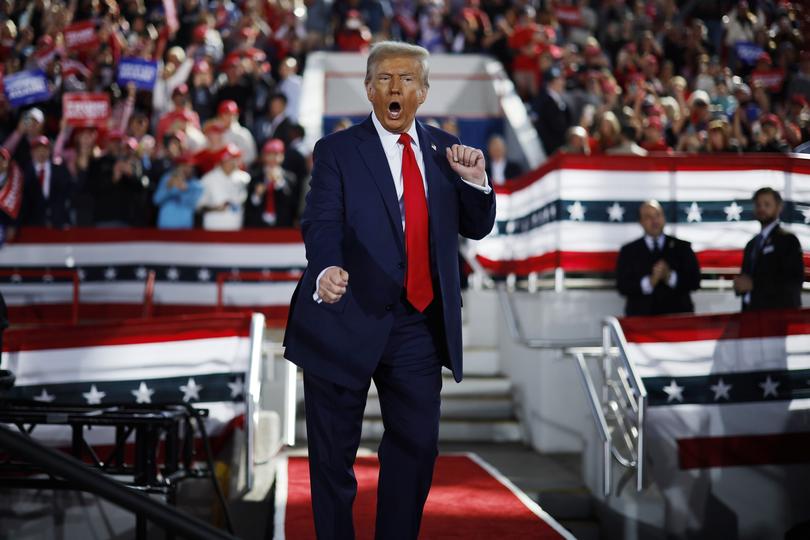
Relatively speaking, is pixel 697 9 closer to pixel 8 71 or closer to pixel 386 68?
pixel 8 71

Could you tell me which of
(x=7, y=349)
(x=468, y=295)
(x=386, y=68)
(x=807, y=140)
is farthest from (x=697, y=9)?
(x=386, y=68)

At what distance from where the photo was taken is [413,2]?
1906 centimetres

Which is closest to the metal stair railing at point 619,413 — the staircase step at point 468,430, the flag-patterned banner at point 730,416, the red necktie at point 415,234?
the flag-patterned banner at point 730,416

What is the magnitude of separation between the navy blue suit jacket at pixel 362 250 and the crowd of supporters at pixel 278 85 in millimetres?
4411

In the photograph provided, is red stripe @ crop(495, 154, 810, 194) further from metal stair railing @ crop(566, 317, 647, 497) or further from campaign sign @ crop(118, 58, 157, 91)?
campaign sign @ crop(118, 58, 157, 91)

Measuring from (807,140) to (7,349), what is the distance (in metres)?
5.50

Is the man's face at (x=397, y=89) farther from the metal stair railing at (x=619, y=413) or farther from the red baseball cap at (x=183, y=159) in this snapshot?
the red baseball cap at (x=183, y=159)

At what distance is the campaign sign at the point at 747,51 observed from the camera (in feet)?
30.7

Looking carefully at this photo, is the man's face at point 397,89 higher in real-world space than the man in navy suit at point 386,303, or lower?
higher

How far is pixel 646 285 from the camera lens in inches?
317

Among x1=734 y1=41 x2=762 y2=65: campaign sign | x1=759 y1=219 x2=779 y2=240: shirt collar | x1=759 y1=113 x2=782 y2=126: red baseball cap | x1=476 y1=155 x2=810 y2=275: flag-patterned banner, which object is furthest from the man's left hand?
x1=734 y1=41 x2=762 y2=65: campaign sign

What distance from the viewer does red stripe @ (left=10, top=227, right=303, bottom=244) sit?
36.4ft

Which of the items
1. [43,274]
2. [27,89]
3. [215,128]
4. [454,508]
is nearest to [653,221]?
[454,508]

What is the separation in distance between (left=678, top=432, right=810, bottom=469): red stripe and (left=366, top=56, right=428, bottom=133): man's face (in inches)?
145
